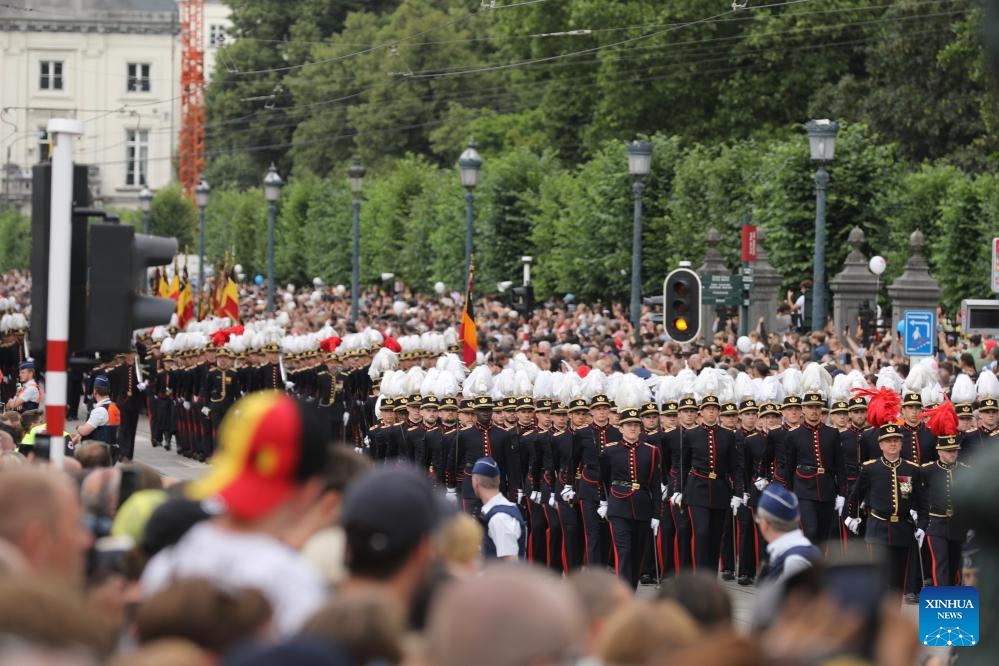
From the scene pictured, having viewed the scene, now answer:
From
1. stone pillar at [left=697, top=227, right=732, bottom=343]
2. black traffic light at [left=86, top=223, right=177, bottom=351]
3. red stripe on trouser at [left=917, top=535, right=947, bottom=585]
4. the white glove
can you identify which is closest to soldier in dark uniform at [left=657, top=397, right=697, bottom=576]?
the white glove

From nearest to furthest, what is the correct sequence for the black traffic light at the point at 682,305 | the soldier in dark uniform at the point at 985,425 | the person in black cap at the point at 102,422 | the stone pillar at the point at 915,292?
the soldier in dark uniform at the point at 985,425
the person in black cap at the point at 102,422
the black traffic light at the point at 682,305
the stone pillar at the point at 915,292

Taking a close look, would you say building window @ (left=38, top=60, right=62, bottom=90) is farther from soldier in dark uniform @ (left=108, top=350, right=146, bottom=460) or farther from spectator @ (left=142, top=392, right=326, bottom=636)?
spectator @ (left=142, top=392, right=326, bottom=636)

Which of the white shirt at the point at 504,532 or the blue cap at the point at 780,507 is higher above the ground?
the blue cap at the point at 780,507

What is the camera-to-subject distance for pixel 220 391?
32594mm

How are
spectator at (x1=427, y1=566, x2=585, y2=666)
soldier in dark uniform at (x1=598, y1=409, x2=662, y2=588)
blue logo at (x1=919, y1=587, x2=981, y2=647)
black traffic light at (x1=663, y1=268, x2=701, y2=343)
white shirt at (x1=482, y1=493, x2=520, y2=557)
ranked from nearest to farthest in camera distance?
spectator at (x1=427, y1=566, x2=585, y2=666), blue logo at (x1=919, y1=587, x2=981, y2=647), white shirt at (x1=482, y1=493, x2=520, y2=557), soldier in dark uniform at (x1=598, y1=409, x2=662, y2=588), black traffic light at (x1=663, y1=268, x2=701, y2=343)

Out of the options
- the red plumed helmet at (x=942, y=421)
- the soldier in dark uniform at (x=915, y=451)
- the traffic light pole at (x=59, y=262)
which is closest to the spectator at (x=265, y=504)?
the traffic light pole at (x=59, y=262)

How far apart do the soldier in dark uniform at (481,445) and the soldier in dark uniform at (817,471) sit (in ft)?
9.20

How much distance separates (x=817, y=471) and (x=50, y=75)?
330 feet

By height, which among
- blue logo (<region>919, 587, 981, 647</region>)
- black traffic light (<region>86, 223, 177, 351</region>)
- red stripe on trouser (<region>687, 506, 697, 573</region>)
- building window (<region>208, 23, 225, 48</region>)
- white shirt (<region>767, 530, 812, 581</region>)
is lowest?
red stripe on trouser (<region>687, 506, 697, 573</region>)

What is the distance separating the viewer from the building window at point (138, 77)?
116 meters

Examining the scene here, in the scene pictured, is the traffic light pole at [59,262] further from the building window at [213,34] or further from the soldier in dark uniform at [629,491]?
the building window at [213,34]

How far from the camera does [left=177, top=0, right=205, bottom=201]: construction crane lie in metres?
98.3

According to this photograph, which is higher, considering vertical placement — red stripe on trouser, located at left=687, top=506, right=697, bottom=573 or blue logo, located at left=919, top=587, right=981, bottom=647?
blue logo, located at left=919, top=587, right=981, bottom=647

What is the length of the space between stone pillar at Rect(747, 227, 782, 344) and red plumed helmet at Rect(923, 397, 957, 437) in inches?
841
